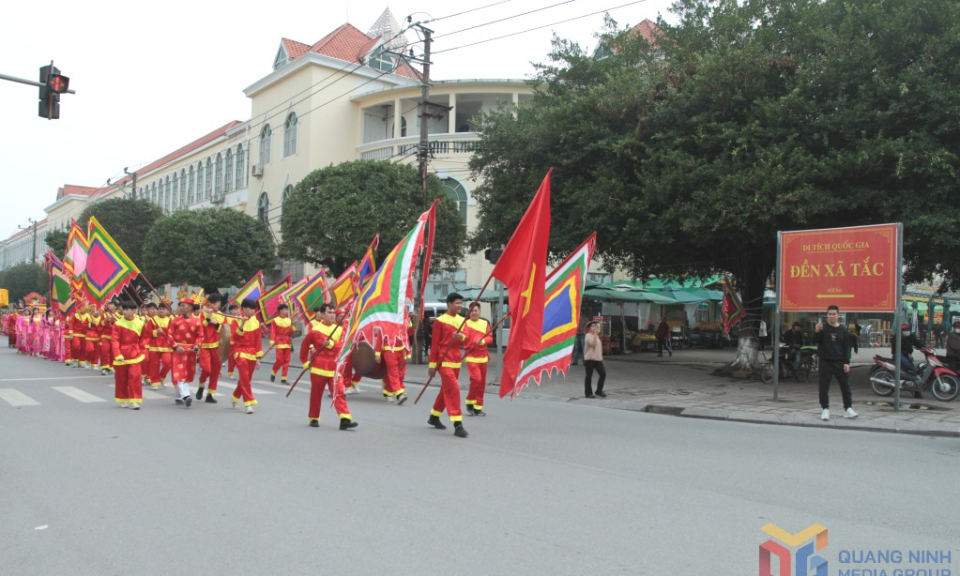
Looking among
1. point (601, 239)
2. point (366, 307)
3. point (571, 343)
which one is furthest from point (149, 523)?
point (601, 239)

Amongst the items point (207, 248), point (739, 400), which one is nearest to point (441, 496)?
point (739, 400)

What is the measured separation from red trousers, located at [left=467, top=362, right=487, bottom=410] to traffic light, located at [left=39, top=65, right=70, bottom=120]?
8953 millimetres

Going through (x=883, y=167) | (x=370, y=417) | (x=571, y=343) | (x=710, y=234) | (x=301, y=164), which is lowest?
(x=370, y=417)

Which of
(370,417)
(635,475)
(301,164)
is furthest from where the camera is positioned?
(301,164)

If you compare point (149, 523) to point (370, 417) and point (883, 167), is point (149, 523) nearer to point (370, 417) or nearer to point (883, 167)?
point (370, 417)

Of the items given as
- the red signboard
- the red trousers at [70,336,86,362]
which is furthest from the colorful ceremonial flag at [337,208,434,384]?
the red trousers at [70,336,86,362]

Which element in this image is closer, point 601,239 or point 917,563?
point 917,563

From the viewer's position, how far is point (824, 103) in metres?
14.1

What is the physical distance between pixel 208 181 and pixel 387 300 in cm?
4910

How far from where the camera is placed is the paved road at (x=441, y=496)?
433 centimetres

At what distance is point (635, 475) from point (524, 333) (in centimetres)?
203

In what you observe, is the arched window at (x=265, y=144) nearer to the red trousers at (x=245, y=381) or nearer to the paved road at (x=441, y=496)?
the red trousers at (x=245, y=381)

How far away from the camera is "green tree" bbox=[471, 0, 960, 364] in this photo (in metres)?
13.1

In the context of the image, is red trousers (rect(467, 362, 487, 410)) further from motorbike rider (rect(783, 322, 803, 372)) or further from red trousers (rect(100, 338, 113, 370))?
red trousers (rect(100, 338, 113, 370))
